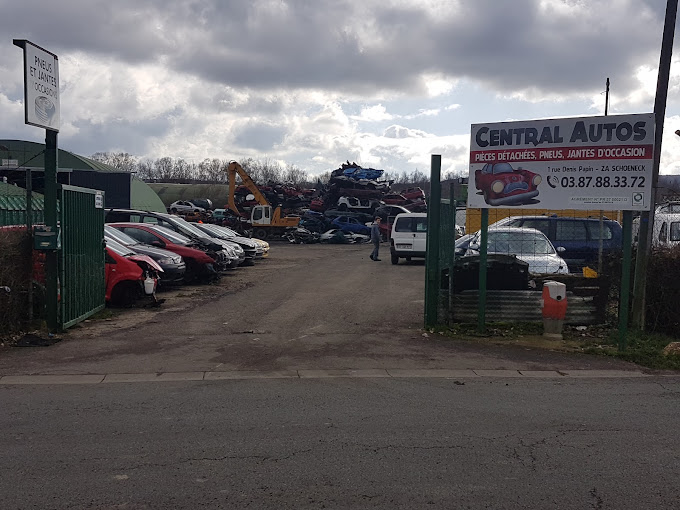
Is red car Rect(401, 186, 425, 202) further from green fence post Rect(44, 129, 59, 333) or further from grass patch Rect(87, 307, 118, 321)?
green fence post Rect(44, 129, 59, 333)

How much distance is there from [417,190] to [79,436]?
46604 mm

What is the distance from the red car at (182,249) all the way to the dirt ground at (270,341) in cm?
139

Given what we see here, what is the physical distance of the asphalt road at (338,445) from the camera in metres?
4.32

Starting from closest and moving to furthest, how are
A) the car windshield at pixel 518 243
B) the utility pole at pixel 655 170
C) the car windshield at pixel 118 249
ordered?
the utility pole at pixel 655 170 → the car windshield at pixel 518 243 → the car windshield at pixel 118 249

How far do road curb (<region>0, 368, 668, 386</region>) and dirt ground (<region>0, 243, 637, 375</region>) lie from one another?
199 mm

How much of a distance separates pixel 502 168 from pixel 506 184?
26 centimetres

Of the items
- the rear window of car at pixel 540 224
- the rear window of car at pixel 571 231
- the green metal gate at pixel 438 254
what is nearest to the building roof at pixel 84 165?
the rear window of car at pixel 540 224

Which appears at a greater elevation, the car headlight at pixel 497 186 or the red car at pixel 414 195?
the red car at pixel 414 195

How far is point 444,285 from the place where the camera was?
35.7 feet

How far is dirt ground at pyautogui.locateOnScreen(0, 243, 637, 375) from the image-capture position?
840cm

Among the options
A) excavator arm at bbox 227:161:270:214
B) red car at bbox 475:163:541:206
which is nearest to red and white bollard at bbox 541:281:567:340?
red car at bbox 475:163:541:206

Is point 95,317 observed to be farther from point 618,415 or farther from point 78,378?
point 618,415

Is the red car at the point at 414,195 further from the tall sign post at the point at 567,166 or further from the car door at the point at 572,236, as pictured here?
the tall sign post at the point at 567,166

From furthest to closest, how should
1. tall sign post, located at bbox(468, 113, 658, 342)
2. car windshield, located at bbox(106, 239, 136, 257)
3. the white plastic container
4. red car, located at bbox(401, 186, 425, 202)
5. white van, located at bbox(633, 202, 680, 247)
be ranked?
red car, located at bbox(401, 186, 425, 202)
car windshield, located at bbox(106, 239, 136, 257)
the white plastic container
white van, located at bbox(633, 202, 680, 247)
tall sign post, located at bbox(468, 113, 658, 342)
